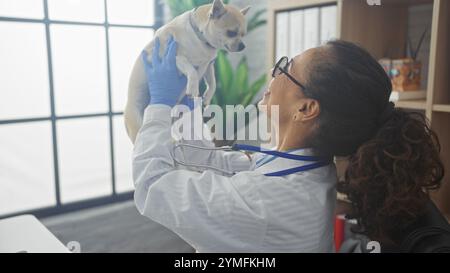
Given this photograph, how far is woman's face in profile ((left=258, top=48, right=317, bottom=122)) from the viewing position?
2.60 feet

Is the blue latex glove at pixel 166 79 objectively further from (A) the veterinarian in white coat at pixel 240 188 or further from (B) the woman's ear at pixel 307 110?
(B) the woman's ear at pixel 307 110

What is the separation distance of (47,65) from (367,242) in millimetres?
845

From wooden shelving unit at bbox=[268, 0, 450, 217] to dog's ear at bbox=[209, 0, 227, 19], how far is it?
0.17 m

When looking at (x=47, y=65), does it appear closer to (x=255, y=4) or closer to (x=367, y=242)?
(x=255, y=4)

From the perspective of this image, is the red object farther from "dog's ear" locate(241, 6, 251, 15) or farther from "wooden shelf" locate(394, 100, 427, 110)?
"dog's ear" locate(241, 6, 251, 15)

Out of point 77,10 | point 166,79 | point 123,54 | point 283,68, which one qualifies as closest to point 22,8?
point 77,10

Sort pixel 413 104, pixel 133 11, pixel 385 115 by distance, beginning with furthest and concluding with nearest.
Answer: pixel 413 104, pixel 133 11, pixel 385 115

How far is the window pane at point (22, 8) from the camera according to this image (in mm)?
809

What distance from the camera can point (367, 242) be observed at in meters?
0.93

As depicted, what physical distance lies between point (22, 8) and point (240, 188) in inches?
23.3

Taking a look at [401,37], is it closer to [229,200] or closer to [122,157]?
[229,200]

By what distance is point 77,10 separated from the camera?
85 centimetres

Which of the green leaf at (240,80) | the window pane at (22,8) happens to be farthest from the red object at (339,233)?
the window pane at (22,8)
